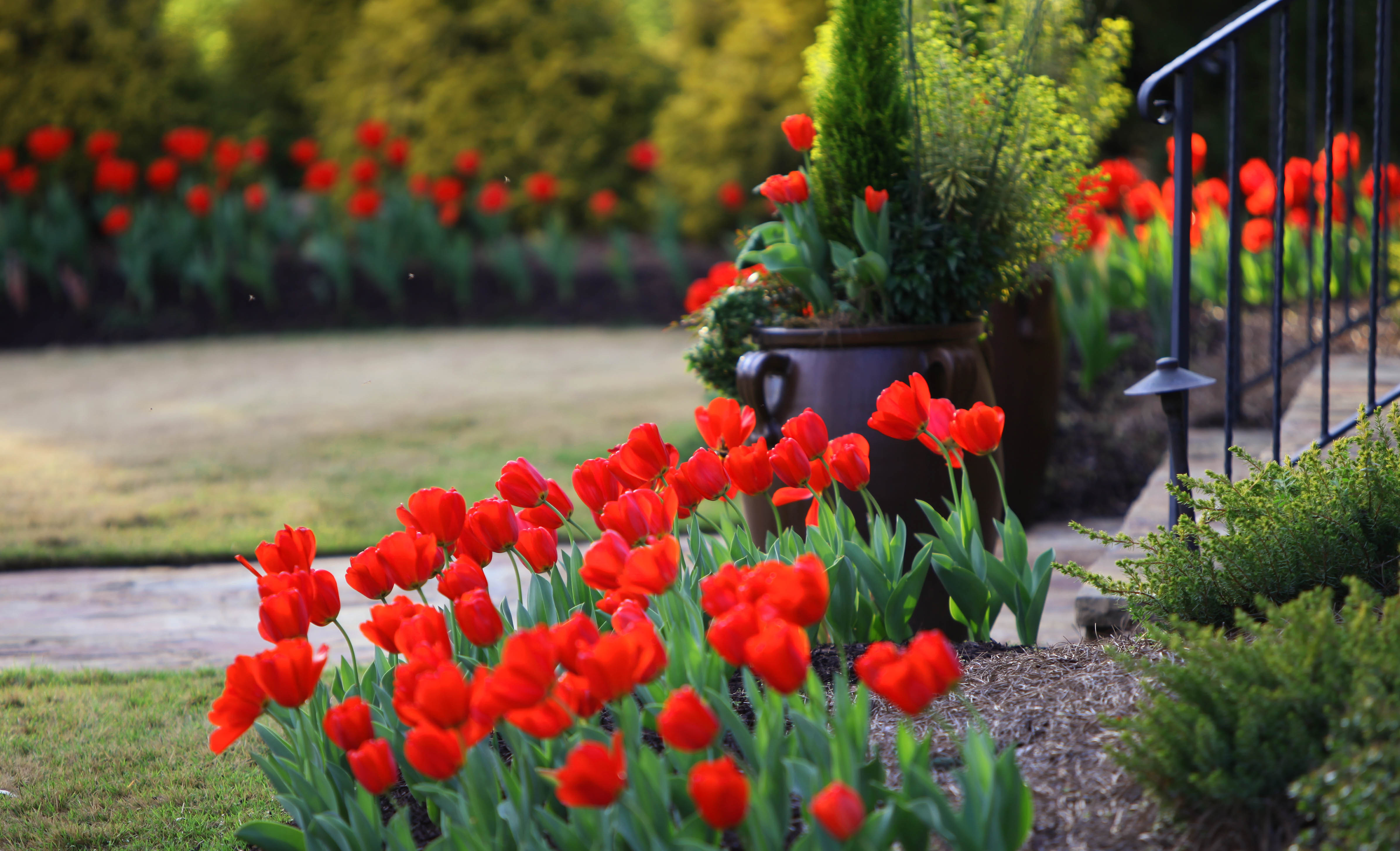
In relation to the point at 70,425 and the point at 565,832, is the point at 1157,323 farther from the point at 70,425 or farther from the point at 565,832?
the point at 70,425

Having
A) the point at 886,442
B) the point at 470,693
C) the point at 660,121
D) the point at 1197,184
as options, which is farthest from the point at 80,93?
the point at 470,693

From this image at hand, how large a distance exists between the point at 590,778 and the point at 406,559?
0.61m

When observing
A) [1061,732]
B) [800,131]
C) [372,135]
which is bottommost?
[1061,732]

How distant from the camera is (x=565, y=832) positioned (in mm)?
1292

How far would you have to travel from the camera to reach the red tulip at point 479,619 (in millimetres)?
1413

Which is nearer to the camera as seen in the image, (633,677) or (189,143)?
(633,677)

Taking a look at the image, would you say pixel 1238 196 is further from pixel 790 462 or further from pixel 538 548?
pixel 538 548

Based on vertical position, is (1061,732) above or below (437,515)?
below

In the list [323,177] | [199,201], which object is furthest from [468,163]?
[199,201]

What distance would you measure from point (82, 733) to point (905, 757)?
1.81 m

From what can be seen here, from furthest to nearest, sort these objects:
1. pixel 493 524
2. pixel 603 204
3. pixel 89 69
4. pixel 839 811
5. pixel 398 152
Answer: pixel 89 69 → pixel 603 204 → pixel 398 152 → pixel 493 524 → pixel 839 811

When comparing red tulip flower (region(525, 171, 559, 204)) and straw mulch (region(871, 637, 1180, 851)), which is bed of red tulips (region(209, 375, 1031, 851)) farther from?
red tulip flower (region(525, 171, 559, 204))

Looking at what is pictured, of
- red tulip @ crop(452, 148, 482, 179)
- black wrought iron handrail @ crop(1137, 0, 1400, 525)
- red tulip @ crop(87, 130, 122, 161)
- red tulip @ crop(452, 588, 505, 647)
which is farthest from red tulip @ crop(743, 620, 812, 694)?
red tulip @ crop(87, 130, 122, 161)

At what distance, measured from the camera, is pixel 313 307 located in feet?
31.0
